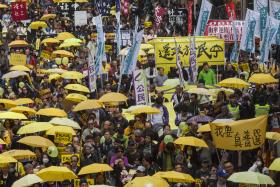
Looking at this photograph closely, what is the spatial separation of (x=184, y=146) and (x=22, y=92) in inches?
Result: 309

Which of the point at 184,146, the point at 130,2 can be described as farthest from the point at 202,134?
the point at 130,2

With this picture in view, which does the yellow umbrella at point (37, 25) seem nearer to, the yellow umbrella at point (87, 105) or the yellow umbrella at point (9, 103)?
the yellow umbrella at point (9, 103)

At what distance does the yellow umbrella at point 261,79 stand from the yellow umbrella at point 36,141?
611 cm

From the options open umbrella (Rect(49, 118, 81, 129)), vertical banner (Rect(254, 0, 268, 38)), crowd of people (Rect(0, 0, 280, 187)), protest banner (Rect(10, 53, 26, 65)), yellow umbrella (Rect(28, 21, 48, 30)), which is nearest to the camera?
crowd of people (Rect(0, 0, 280, 187))

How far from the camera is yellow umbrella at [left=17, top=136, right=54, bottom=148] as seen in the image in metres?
21.0

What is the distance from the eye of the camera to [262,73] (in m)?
26.3

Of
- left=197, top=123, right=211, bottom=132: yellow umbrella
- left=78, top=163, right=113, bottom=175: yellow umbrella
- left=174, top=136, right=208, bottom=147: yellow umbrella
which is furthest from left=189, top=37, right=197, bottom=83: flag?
left=78, top=163, right=113, bottom=175: yellow umbrella

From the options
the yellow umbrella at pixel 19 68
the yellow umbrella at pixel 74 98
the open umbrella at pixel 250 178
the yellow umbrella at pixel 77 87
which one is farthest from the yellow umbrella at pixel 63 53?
the open umbrella at pixel 250 178

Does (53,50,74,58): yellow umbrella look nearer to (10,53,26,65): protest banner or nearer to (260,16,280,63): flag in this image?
(10,53,26,65): protest banner

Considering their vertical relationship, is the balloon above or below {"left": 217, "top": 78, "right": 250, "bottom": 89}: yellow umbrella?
below

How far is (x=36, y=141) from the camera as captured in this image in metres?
21.1

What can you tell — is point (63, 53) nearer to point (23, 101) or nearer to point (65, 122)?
point (23, 101)

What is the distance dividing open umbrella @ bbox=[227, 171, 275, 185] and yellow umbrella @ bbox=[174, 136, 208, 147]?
250cm

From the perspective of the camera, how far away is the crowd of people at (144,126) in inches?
784
